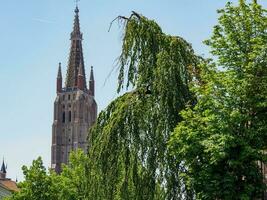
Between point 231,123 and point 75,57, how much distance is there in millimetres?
137284

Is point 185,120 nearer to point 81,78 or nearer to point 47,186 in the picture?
point 47,186

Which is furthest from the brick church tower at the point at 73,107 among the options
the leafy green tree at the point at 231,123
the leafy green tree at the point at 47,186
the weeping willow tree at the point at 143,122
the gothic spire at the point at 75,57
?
the leafy green tree at the point at 231,123

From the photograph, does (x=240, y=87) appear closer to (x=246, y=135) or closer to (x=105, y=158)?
(x=246, y=135)

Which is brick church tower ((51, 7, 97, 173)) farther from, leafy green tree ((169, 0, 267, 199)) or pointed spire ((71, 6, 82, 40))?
leafy green tree ((169, 0, 267, 199))

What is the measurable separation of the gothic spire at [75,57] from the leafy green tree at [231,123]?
13273cm

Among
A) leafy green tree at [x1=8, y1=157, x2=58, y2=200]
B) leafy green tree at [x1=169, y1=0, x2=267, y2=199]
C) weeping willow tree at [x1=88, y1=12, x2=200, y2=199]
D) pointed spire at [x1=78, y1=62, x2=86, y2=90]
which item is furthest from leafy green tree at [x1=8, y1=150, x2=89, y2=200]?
pointed spire at [x1=78, y1=62, x2=86, y2=90]

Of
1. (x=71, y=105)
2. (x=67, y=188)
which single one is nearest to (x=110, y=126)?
(x=67, y=188)

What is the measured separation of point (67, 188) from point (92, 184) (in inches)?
870

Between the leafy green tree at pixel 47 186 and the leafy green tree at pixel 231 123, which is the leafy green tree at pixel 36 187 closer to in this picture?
the leafy green tree at pixel 47 186

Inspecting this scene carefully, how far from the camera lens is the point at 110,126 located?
25000 mm

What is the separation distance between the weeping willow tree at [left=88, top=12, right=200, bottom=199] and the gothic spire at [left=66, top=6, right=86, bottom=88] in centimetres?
12963

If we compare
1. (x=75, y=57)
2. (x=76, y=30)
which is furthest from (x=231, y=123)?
(x=76, y=30)

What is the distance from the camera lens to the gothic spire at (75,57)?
15662 centimetres

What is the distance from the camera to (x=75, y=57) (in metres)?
158
